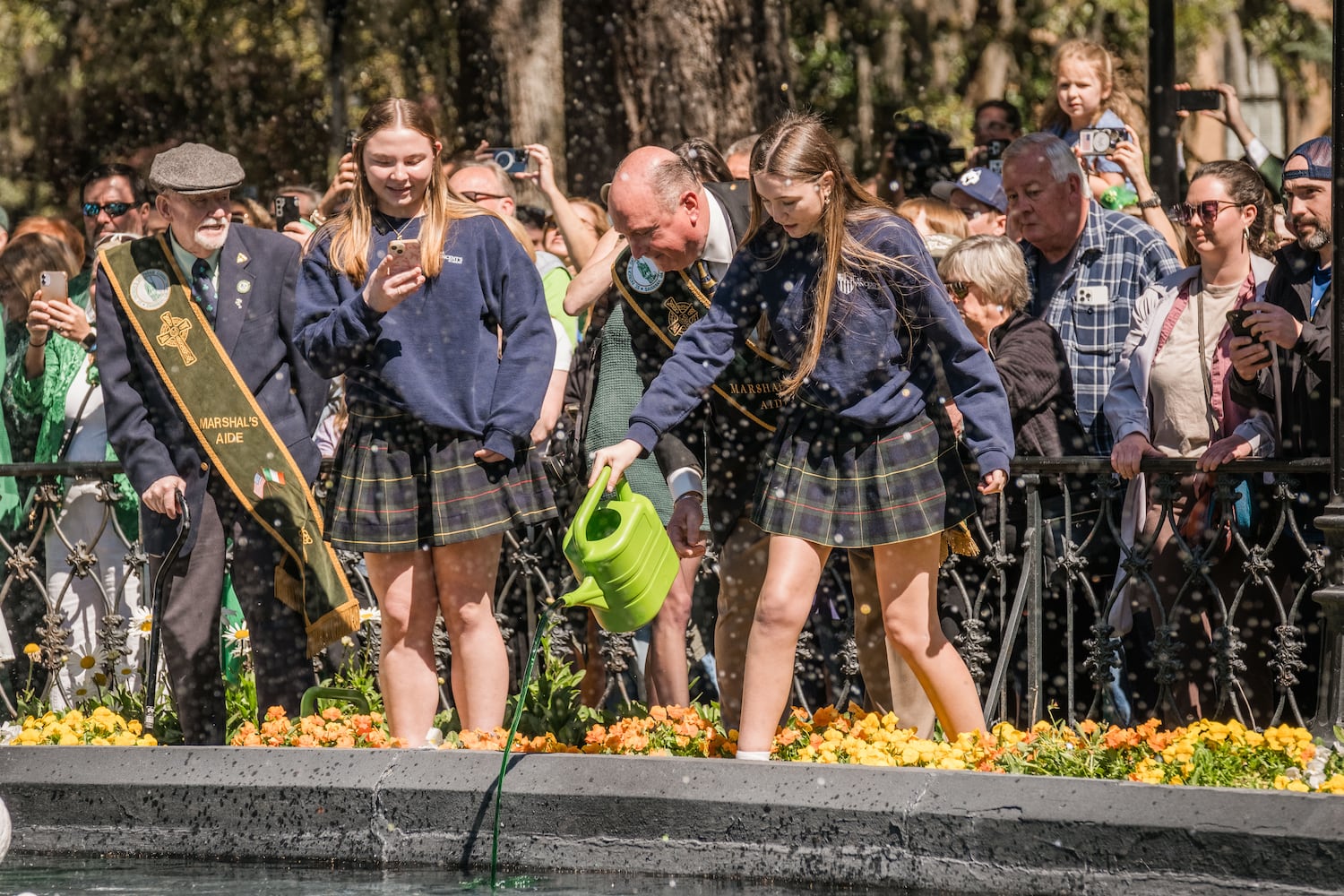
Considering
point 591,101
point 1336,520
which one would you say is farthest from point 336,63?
point 1336,520

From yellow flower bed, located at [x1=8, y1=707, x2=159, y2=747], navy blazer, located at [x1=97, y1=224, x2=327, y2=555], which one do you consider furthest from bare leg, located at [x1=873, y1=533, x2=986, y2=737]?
yellow flower bed, located at [x1=8, y1=707, x2=159, y2=747]

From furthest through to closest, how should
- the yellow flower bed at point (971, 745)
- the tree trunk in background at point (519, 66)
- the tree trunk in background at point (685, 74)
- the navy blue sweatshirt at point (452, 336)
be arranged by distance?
the tree trunk in background at point (519, 66) < the tree trunk in background at point (685, 74) < the navy blue sweatshirt at point (452, 336) < the yellow flower bed at point (971, 745)

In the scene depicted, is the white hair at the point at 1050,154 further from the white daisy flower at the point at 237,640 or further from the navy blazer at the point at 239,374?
the white daisy flower at the point at 237,640

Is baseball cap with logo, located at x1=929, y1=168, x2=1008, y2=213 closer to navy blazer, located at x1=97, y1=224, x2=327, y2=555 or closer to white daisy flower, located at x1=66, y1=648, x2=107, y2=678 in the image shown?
navy blazer, located at x1=97, y1=224, x2=327, y2=555

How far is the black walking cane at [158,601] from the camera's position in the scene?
19.3ft

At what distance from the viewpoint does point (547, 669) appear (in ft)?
20.7

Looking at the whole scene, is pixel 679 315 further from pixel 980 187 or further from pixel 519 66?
pixel 519 66

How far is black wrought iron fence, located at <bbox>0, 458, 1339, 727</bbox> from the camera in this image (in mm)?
5598

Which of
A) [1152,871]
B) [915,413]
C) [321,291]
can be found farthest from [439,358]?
[1152,871]

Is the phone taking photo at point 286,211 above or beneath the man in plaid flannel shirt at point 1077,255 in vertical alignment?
above

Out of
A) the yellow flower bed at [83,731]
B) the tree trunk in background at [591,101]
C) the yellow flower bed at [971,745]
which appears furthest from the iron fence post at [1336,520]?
Result: the tree trunk in background at [591,101]

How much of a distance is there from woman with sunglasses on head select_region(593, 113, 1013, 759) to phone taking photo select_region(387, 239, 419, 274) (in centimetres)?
79

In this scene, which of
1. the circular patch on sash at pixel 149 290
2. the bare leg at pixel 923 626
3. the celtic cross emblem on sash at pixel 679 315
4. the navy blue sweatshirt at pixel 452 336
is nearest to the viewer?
the bare leg at pixel 923 626

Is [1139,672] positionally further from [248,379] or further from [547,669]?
[248,379]
